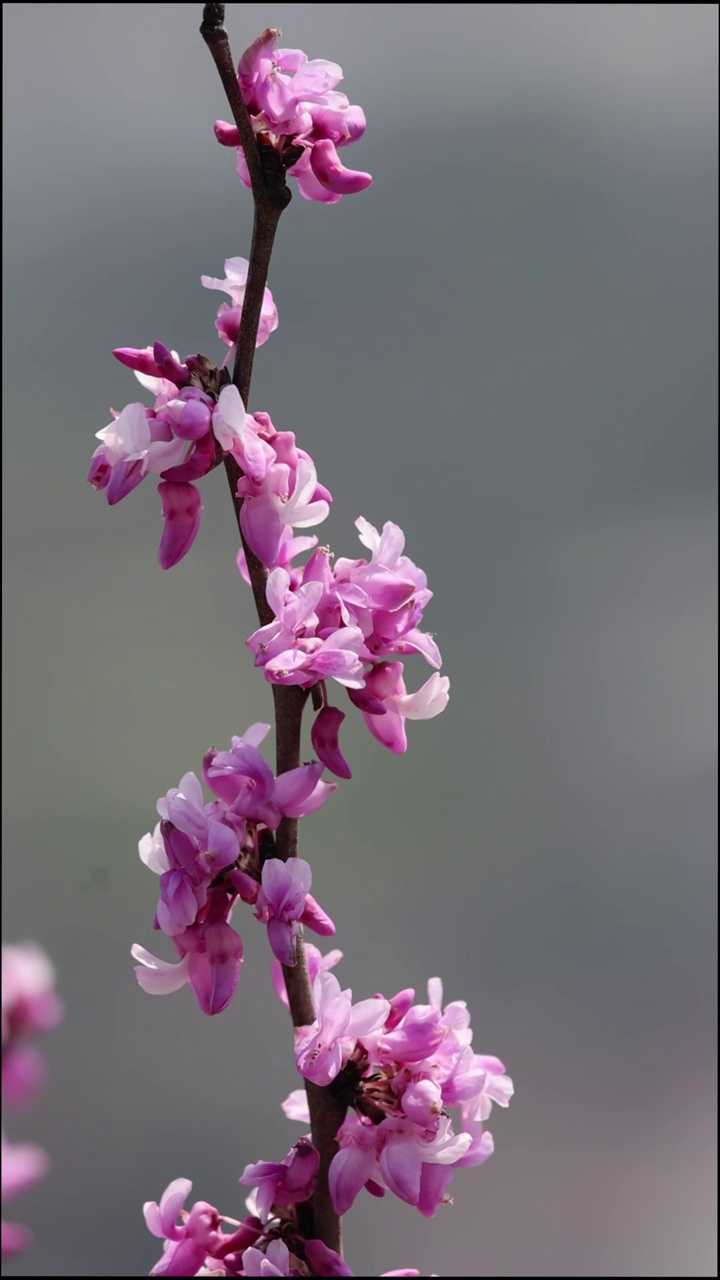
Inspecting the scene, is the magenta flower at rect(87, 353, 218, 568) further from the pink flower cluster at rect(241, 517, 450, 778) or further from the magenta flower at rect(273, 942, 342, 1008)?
the magenta flower at rect(273, 942, 342, 1008)

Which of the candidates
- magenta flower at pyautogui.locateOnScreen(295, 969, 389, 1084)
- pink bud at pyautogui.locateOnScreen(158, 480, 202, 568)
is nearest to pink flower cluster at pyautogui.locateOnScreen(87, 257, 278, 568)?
pink bud at pyautogui.locateOnScreen(158, 480, 202, 568)

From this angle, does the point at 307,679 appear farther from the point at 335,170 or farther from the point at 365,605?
the point at 335,170

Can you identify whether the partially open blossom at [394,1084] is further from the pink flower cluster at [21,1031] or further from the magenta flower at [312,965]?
the pink flower cluster at [21,1031]

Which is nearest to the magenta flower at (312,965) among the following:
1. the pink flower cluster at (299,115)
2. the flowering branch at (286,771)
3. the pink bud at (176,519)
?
the flowering branch at (286,771)

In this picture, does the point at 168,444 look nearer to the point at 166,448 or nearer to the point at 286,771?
the point at 166,448

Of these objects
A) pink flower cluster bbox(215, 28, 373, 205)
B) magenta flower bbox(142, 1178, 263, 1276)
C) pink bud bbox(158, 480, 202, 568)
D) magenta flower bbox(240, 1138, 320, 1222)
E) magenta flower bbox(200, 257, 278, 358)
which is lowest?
magenta flower bbox(142, 1178, 263, 1276)

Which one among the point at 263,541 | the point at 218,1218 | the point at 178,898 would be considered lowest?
the point at 218,1218

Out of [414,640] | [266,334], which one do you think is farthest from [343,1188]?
[266,334]
